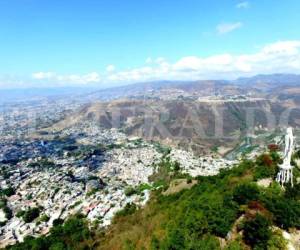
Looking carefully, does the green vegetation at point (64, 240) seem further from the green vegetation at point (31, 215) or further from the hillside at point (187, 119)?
the hillside at point (187, 119)

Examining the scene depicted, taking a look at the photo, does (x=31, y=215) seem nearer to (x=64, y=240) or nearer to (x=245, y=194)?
(x=64, y=240)

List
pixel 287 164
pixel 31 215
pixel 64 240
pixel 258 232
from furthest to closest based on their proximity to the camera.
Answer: pixel 31 215 < pixel 64 240 < pixel 287 164 < pixel 258 232

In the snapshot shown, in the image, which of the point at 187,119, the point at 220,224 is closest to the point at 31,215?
the point at 220,224

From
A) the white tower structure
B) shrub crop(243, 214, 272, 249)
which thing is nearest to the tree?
the white tower structure

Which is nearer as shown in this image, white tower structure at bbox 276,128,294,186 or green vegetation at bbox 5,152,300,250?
green vegetation at bbox 5,152,300,250

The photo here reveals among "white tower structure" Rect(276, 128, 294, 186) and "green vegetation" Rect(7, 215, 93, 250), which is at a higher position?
"white tower structure" Rect(276, 128, 294, 186)

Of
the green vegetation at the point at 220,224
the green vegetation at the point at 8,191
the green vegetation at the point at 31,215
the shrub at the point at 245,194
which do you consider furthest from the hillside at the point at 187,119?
the shrub at the point at 245,194

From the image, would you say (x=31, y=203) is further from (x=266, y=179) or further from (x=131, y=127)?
(x=131, y=127)

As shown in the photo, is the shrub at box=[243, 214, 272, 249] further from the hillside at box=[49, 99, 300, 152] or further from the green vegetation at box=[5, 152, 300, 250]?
the hillside at box=[49, 99, 300, 152]

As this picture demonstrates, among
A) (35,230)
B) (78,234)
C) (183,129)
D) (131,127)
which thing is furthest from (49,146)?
(78,234)
